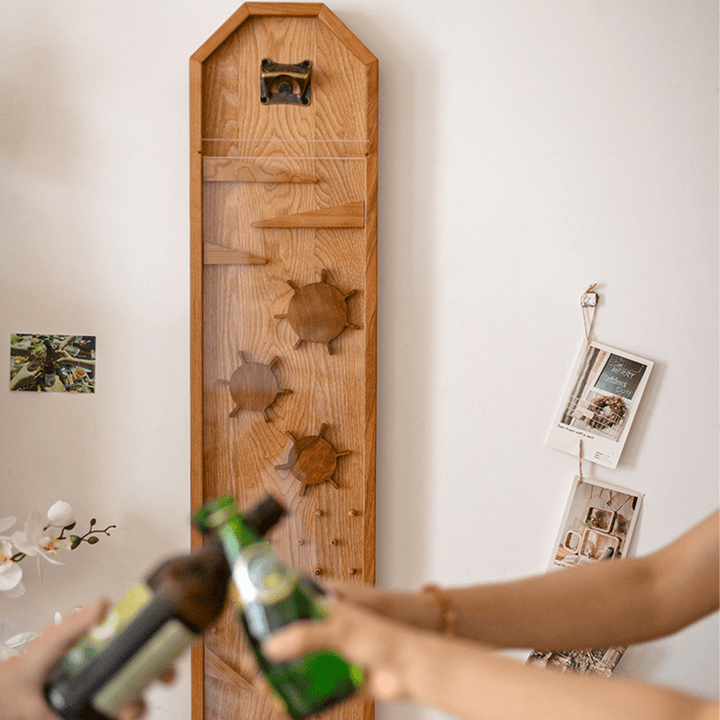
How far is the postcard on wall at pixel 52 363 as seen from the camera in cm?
124

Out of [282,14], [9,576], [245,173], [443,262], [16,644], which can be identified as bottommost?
[16,644]

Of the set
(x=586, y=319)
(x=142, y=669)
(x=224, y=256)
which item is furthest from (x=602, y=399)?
(x=142, y=669)

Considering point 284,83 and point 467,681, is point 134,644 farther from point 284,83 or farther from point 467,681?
point 284,83

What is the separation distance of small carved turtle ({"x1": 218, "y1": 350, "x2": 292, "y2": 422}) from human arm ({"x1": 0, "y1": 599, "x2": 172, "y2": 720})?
0.65 m

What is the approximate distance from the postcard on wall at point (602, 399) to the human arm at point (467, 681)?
2.87 feet

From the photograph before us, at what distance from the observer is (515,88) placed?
1208 mm

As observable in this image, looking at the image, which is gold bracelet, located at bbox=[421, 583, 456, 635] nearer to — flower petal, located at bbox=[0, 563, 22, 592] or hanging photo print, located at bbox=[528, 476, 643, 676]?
hanging photo print, located at bbox=[528, 476, 643, 676]

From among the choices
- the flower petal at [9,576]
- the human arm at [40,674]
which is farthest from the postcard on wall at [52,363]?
the human arm at [40,674]

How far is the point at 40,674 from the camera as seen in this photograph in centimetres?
54

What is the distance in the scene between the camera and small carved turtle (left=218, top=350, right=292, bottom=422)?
47.6 inches

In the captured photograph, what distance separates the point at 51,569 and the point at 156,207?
0.83m

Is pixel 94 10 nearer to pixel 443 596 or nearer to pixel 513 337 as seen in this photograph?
pixel 513 337

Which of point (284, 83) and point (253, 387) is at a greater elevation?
point (284, 83)

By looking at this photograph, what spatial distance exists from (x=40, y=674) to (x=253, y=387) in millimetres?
715
